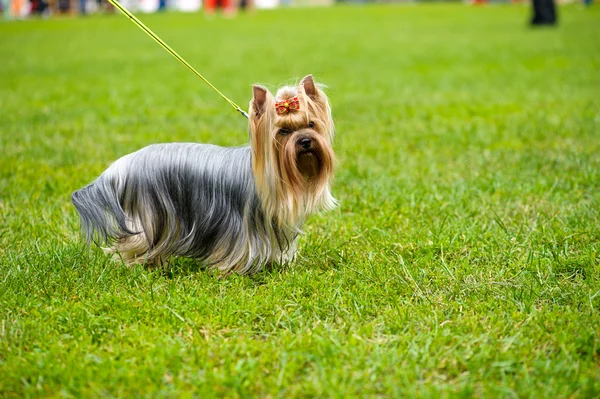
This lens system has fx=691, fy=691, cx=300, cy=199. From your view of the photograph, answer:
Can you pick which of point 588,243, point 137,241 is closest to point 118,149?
point 137,241

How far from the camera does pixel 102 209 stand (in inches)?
164

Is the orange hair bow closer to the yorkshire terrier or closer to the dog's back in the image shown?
the yorkshire terrier

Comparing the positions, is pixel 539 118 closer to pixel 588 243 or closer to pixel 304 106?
pixel 588 243

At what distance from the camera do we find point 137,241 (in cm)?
429

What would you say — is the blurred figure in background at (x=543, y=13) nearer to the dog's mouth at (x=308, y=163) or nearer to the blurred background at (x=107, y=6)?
the blurred background at (x=107, y=6)

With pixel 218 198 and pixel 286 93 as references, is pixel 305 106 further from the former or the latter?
pixel 218 198

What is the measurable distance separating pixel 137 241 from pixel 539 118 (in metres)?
5.97

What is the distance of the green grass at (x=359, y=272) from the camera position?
10.1ft

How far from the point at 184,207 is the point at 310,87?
1.08 metres

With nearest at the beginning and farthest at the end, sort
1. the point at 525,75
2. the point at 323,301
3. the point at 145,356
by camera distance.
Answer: the point at 145,356 → the point at 323,301 → the point at 525,75

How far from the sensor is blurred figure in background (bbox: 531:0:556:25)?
75.2 feet

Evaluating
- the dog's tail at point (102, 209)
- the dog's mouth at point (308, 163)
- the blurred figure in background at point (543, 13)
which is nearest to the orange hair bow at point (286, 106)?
the dog's mouth at point (308, 163)

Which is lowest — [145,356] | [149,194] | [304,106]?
[145,356]

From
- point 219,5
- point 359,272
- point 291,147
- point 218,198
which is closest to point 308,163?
point 291,147
